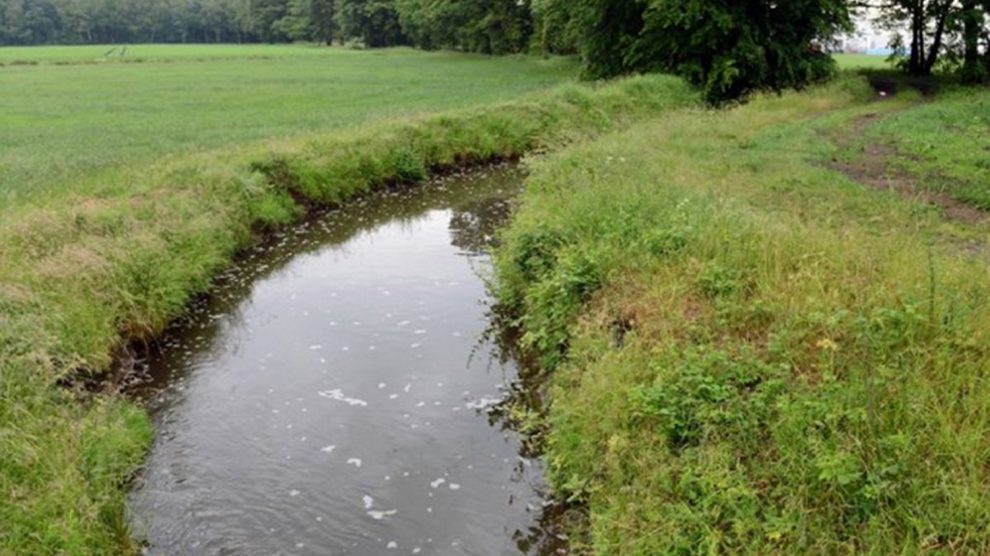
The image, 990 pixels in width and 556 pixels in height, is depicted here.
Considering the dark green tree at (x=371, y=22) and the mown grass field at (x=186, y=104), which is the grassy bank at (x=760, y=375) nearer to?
the mown grass field at (x=186, y=104)

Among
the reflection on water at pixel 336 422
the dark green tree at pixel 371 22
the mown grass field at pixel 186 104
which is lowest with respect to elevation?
the reflection on water at pixel 336 422

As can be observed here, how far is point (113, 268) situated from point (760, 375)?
8.63 m

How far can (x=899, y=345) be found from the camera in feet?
18.5

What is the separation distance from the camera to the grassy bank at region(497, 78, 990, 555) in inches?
179

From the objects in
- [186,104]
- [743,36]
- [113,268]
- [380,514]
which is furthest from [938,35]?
[380,514]

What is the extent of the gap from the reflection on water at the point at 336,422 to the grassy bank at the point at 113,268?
559 millimetres

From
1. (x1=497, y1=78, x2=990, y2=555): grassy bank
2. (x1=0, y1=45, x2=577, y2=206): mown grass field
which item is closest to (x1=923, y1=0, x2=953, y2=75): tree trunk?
(x1=0, y1=45, x2=577, y2=206): mown grass field

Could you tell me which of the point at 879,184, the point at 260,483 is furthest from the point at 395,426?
the point at 879,184

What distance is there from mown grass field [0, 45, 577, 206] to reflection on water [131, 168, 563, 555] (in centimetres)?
524

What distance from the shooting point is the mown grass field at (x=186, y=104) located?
1772cm

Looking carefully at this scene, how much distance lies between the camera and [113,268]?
10359mm

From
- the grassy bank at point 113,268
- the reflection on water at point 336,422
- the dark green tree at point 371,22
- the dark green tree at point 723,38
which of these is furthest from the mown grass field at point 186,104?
the dark green tree at point 371,22

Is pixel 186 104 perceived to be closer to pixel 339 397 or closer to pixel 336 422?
pixel 339 397

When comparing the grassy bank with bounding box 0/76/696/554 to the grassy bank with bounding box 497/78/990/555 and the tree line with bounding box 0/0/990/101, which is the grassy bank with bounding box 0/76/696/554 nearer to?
the grassy bank with bounding box 497/78/990/555
